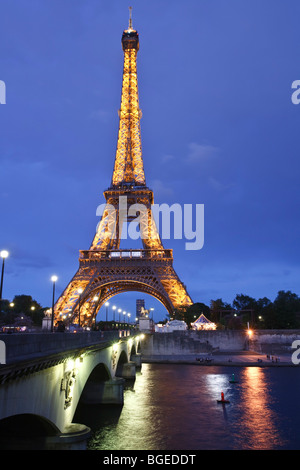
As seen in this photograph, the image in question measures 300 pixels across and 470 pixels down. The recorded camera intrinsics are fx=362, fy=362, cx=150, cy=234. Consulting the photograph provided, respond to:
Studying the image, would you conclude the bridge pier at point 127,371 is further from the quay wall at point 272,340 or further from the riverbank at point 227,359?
the quay wall at point 272,340

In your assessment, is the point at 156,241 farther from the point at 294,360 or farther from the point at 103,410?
the point at 103,410

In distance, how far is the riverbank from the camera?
56.0 m

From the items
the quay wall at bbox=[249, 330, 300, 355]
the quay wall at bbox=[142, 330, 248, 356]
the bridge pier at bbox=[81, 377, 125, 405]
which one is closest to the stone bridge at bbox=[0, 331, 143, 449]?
the bridge pier at bbox=[81, 377, 125, 405]

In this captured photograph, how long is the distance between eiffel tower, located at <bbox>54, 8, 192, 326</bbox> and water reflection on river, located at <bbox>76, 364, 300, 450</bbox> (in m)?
26.8

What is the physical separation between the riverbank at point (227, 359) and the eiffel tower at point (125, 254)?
9.88 m

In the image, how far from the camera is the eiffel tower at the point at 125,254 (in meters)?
68.4

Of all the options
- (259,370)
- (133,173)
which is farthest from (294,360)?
(133,173)

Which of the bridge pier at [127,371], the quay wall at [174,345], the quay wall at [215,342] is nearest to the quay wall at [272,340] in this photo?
the quay wall at [215,342]

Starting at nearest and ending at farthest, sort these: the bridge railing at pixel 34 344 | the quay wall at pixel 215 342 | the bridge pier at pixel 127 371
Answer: the bridge railing at pixel 34 344 → the bridge pier at pixel 127 371 → the quay wall at pixel 215 342

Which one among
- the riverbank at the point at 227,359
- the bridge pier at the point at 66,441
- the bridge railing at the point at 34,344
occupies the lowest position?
the riverbank at the point at 227,359

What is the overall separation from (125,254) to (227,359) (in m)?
28.0

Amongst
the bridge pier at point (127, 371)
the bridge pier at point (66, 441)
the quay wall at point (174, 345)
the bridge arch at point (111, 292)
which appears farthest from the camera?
the bridge arch at point (111, 292)

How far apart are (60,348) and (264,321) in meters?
87.2
